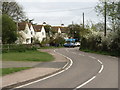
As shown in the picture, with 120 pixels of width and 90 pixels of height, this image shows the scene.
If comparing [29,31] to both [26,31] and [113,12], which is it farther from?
[113,12]

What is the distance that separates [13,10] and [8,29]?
49.7 ft

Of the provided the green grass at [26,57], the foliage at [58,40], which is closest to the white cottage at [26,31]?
the foliage at [58,40]

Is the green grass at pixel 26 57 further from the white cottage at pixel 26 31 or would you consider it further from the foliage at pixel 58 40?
the white cottage at pixel 26 31

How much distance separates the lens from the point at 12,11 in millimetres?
63156

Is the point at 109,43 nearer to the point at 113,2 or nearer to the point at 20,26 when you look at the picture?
the point at 113,2

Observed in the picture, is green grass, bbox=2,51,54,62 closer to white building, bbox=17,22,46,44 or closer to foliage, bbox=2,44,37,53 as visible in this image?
foliage, bbox=2,44,37,53

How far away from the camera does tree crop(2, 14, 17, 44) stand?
47.5 metres

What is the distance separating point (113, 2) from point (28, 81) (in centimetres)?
2980

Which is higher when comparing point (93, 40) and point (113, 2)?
point (113, 2)

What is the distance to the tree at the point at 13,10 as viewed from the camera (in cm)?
6228

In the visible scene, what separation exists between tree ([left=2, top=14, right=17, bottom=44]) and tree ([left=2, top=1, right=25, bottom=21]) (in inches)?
461

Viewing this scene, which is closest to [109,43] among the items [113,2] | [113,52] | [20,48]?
[113,52]

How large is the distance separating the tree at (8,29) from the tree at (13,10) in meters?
11.7

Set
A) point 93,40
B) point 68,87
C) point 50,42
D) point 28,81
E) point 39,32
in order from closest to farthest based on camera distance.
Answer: point 68,87, point 28,81, point 93,40, point 50,42, point 39,32
